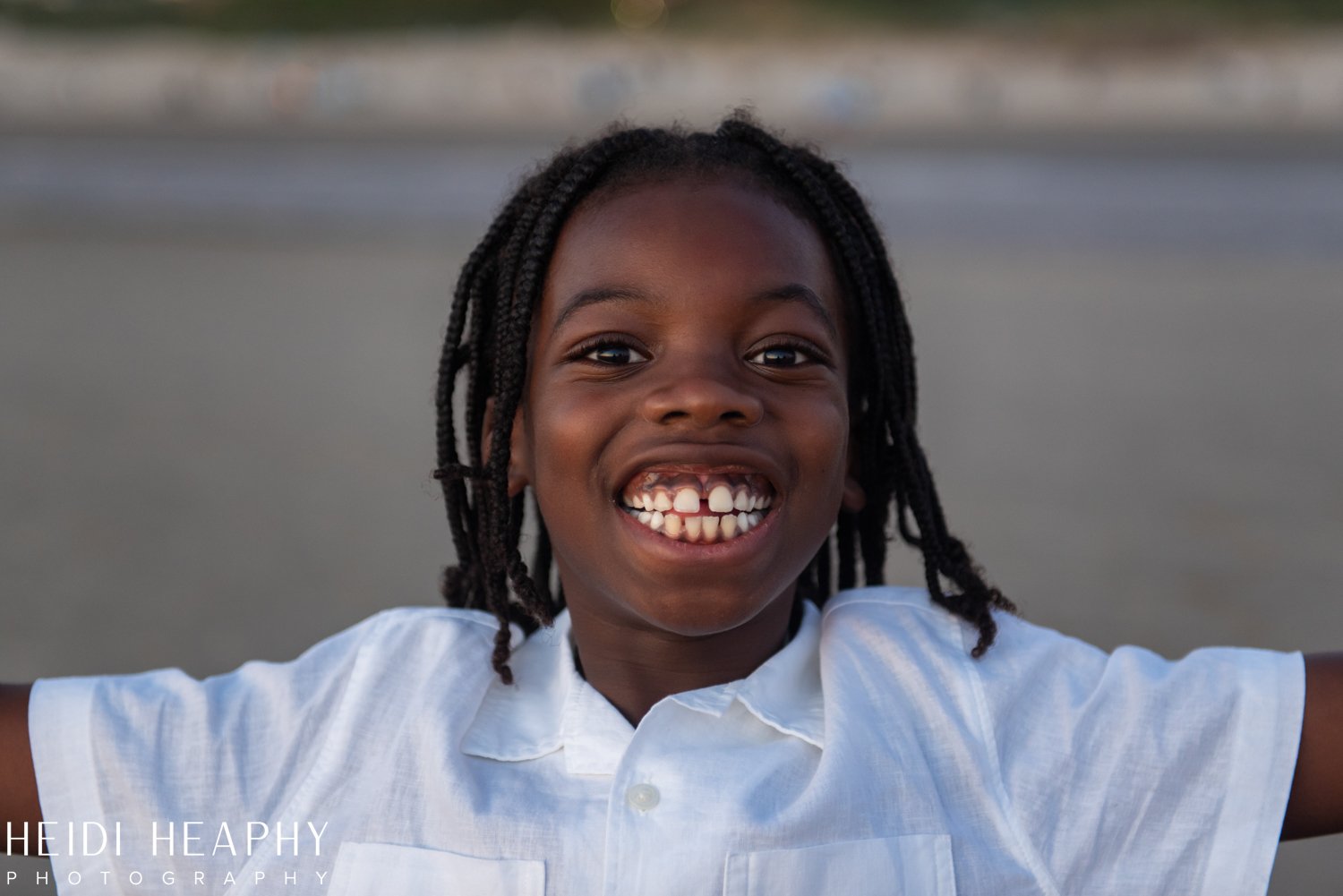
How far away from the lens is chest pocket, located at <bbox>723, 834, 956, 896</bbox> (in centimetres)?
176

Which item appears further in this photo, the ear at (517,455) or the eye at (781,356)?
the ear at (517,455)

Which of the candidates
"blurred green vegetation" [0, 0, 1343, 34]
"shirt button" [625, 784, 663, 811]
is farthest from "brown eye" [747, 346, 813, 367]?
"blurred green vegetation" [0, 0, 1343, 34]

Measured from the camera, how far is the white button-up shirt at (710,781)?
5.93ft

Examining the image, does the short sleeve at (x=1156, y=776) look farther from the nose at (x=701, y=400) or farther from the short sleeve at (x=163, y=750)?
the short sleeve at (x=163, y=750)

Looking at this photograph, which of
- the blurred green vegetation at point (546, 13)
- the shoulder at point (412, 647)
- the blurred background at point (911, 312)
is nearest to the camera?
the shoulder at point (412, 647)

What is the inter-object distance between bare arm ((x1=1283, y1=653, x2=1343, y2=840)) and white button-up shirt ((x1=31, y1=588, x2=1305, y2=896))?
3 centimetres

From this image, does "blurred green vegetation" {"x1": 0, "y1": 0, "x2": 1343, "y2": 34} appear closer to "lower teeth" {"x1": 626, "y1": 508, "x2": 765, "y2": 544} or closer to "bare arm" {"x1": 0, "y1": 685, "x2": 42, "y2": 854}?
"lower teeth" {"x1": 626, "y1": 508, "x2": 765, "y2": 544}

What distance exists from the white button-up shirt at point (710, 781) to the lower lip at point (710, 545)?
0.19 meters

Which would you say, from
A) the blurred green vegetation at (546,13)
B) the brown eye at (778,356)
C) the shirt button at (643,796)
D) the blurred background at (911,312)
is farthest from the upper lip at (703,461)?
the blurred green vegetation at (546,13)

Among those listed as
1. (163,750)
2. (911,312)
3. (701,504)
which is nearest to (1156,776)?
(701,504)

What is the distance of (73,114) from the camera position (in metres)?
18.8

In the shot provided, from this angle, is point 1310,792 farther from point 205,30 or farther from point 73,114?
point 205,30

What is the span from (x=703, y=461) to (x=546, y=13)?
22958mm

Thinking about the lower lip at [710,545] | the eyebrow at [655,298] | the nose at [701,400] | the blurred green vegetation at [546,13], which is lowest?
the lower lip at [710,545]
